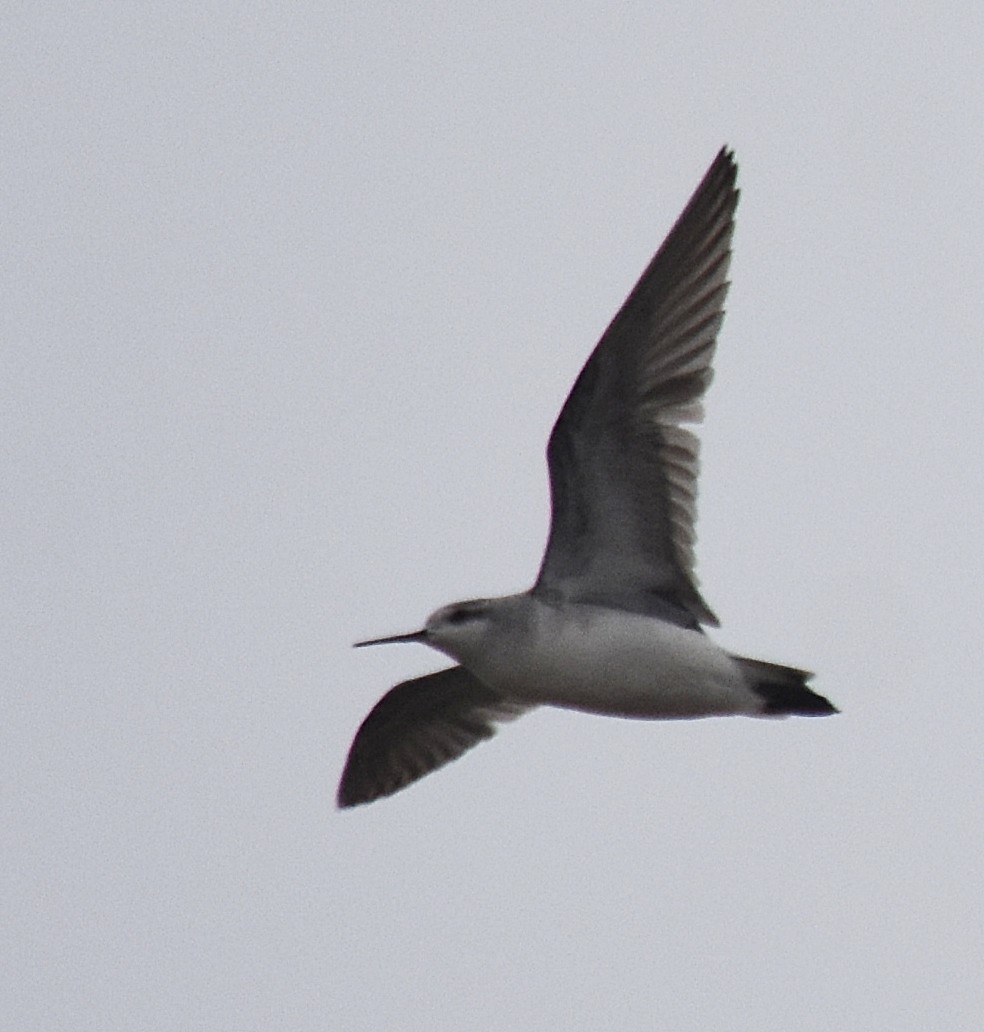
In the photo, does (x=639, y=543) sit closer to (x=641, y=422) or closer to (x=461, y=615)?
(x=641, y=422)

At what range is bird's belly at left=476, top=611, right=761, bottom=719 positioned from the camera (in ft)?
33.1

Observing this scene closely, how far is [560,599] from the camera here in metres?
10.3

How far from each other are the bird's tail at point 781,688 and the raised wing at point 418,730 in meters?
2.35

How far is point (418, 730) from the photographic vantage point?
41.2ft

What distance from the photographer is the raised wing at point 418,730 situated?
12.3 meters

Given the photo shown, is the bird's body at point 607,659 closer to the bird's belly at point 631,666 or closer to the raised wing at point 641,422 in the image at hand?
the bird's belly at point 631,666

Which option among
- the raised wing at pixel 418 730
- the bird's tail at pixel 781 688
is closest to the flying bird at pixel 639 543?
the bird's tail at pixel 781 688

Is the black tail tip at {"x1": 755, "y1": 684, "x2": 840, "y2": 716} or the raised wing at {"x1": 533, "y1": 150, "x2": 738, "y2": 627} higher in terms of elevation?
the raised wing at {"x1": 533, "y1": 150, "x2": 738, "y2": 627}

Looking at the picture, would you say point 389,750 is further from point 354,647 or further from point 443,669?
point 354,647

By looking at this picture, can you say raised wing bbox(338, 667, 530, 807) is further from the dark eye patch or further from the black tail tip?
the black tail tip

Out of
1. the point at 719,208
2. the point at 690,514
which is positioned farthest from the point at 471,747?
the point at 719,208

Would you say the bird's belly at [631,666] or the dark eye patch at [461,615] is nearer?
the bird's belly at [631,666]

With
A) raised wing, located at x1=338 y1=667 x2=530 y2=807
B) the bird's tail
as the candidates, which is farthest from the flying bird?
raised wing, located at x1=338 y1=667 x2=530 y2=807

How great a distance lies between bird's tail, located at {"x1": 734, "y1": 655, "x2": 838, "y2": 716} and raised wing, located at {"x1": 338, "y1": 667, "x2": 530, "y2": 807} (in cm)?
235
